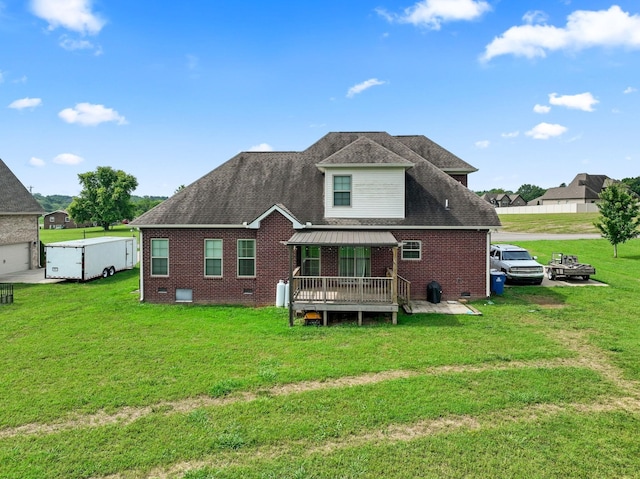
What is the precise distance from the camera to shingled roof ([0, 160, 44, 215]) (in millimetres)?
24203

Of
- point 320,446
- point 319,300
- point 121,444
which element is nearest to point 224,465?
point 320,446

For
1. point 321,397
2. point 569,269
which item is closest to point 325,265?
point 321,397

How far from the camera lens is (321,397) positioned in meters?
7.18

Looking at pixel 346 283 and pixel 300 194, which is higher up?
pixel 300 194

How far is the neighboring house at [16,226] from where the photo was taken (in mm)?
23719

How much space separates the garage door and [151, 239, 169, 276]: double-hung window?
50.4 ft

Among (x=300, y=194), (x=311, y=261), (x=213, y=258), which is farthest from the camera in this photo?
(x=300, y=194)

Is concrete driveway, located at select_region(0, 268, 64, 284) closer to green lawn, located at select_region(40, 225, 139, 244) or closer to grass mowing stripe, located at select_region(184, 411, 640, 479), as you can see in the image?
green lawn, located at select_region(40, 225, 139, 244)

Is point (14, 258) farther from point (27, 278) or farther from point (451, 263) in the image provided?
point (451, 263)

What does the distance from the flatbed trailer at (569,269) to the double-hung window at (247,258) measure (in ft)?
52.3

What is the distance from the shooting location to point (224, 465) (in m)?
5.25

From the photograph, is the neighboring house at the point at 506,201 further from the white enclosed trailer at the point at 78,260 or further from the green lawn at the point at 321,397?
the white enclosed trailer at the point at 78,260

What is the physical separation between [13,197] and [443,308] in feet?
93.9

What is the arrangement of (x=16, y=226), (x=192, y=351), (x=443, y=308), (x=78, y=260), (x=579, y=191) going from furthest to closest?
(x=579, y=191), (x=16, y=226), (x=78, y=260), (x=443, y=308), (x=192, y=351)
